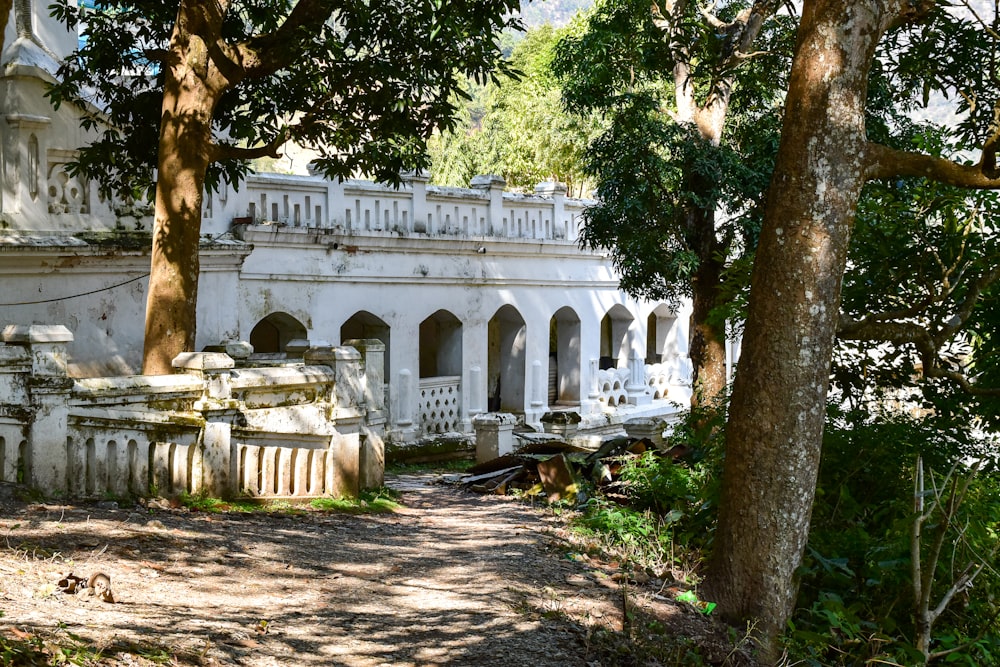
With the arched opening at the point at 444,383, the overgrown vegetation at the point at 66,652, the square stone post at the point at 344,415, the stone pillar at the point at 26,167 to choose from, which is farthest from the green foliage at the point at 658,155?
the overgrown vegetation at the point at 66,652

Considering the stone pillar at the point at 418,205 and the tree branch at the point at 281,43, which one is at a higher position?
the tree branch at the point at 281,43

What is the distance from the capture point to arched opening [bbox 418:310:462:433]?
17.8 meters

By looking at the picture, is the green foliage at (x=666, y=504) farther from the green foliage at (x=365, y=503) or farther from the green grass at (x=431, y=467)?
the green grass at (x=431, y=467)

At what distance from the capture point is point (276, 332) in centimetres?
1844

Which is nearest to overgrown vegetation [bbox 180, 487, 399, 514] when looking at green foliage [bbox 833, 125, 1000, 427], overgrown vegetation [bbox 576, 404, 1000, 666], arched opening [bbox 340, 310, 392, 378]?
overgrown vegetation [bbox 576, 404, 1000, 666]

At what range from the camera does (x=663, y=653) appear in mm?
6500

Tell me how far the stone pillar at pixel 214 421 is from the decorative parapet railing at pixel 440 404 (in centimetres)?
840

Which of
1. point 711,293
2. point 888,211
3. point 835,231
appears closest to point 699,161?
point 711,293

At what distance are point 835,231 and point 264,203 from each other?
1031cm

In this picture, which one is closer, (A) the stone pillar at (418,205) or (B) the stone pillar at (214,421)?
(B) the stone pillar at (214,421)

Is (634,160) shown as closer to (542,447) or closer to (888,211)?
(542,447)

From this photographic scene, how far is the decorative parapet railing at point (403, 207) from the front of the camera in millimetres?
15414

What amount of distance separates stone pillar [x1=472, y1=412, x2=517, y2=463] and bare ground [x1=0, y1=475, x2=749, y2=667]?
728 cm

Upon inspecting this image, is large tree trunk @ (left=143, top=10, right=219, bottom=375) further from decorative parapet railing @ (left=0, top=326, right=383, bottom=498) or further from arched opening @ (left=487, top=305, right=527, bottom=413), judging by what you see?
arched opening @ (left=487, top=305, right=527, bottom=413)
